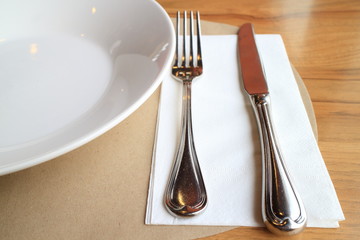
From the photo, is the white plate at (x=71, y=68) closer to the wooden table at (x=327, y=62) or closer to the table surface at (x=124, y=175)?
the table surface at (x=124, y=175)

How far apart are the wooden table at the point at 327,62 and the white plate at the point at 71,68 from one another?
19 centimetres

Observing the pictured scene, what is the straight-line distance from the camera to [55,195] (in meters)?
0.31

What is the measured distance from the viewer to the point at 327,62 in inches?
19.6

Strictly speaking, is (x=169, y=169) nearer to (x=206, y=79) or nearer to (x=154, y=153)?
(x=154, y=153)

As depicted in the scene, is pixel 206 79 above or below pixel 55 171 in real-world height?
above

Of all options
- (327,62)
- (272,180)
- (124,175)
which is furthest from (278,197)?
(327,62)

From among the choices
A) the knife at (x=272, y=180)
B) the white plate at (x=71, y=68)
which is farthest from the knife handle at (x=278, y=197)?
the white plate at (x=71, y=68)

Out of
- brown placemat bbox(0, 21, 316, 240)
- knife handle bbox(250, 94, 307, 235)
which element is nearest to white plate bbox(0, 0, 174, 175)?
brown placemat bbox(0, 21, 316, 240)

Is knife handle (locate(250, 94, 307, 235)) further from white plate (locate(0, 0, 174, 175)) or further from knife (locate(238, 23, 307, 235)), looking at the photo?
white plate (locate(0, 0, 174, 175))

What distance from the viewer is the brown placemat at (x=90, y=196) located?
283mm

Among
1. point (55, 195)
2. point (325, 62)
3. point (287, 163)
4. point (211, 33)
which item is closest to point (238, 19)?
point (211, 33)

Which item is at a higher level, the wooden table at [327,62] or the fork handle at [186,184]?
the wooden table at [327,62]

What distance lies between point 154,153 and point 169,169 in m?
0.03

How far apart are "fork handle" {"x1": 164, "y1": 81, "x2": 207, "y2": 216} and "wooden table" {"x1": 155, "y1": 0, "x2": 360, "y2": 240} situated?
0.14 ft
